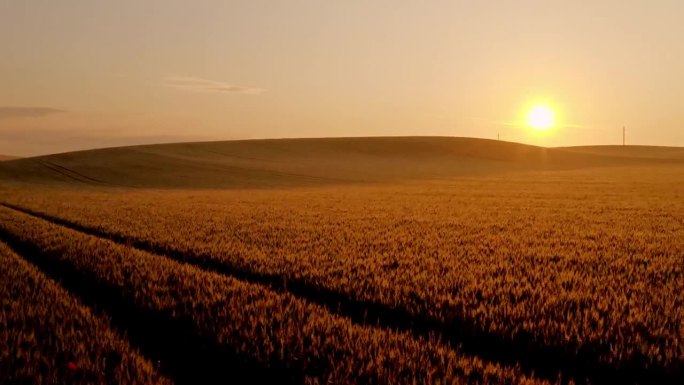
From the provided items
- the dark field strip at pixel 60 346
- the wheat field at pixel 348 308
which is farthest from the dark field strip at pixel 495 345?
the dark field strip at pixel 60 346

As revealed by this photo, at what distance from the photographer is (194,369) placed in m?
5.41

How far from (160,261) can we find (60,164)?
67407 millimetres

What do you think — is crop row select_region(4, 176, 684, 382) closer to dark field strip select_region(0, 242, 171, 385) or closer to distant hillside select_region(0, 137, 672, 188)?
dark field strip select_region(0, 242, 171, 385)

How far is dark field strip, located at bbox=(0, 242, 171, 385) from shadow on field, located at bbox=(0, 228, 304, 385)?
278mm

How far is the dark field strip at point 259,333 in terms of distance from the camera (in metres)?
4.85

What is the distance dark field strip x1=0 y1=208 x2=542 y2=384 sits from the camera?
15.9 feet

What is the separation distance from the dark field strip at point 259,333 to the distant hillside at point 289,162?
41.7 meters

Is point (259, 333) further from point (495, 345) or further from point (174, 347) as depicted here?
point (495, 345)

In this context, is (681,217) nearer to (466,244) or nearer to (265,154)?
(466,244)

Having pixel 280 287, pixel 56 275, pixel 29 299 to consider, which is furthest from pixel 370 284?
pixel 56 275

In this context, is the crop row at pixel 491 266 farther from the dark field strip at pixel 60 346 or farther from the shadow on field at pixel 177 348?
the dark field strip at pixel 60 346

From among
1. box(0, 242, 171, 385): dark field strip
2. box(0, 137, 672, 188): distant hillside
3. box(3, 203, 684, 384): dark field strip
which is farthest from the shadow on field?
box(0, 137, 672, 188): distant hillside

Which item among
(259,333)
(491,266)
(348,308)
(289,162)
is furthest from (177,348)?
(289,162)

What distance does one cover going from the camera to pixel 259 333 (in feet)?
19.4
